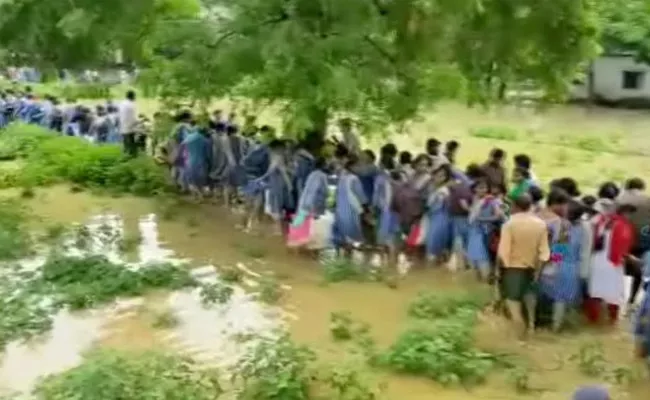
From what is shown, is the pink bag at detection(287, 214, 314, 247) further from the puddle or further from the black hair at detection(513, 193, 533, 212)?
the black hair at detection(513, 193, 533, 212)

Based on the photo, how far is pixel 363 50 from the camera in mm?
11383

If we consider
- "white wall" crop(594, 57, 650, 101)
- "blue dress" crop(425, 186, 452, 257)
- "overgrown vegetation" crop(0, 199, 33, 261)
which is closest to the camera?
"blue dress" crop(425, 186, 452, 257)

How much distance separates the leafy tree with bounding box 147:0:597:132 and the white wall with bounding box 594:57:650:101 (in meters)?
15.7

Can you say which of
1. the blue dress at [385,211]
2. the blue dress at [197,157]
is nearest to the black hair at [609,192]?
the blue dress at [385,211]

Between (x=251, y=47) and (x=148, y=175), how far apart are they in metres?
4.82

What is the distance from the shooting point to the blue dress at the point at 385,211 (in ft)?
36.1

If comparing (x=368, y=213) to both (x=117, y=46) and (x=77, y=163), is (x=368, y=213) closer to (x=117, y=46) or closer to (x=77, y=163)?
(x=117, y=46)

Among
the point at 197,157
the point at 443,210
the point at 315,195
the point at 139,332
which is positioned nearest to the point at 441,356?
the point at 139,332

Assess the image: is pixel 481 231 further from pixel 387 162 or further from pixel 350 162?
pixel 350 162

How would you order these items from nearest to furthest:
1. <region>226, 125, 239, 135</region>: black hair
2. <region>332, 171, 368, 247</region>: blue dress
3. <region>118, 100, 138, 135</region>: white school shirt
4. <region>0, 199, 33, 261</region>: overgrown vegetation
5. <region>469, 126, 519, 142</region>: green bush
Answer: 1. <region>332, 171, 368, 247</region>: blue dress
2. <region>0, 199, 33, 261</region>: overgrown vegetation
3. <region>226, 125, 239, 135</region>: black hair
4. <region>118, 100, 138, 135</region>: white school shirt
5. <region>469, 126, 519, 142</region>: green bush

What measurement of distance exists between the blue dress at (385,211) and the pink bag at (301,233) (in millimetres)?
803

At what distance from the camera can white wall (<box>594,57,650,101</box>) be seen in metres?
27.5

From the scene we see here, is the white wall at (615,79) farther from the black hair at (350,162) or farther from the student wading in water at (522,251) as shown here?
the student wading in water at (522,251)

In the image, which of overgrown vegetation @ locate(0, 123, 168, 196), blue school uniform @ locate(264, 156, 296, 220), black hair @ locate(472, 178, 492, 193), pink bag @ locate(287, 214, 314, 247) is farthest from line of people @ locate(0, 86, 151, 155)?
black hair @ locate(472, 178, 492, 193)
